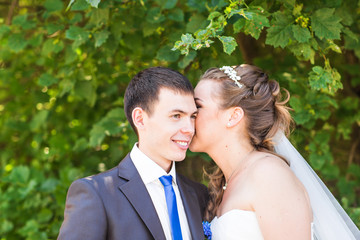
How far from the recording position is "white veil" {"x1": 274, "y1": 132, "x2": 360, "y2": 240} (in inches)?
110

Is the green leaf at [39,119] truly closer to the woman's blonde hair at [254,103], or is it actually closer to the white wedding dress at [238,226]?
the woman's blonde hair at [254,103]

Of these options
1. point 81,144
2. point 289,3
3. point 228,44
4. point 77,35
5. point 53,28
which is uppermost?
point 53,28

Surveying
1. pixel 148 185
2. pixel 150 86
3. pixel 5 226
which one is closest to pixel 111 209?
pixel 148 185

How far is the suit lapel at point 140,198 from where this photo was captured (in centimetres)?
219

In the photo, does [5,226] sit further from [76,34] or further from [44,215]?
[76,34]

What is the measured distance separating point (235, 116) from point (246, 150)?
0.89 feet

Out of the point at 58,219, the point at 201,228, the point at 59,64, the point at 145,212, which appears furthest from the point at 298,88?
the point at 58,219

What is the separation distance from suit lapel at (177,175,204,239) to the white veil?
776 millimetres

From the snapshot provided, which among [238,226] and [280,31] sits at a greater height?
[280,31]

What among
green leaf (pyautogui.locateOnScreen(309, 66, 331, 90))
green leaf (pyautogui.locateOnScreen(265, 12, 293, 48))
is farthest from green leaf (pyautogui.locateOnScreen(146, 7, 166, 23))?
green leaf (pyautogui.locateOnScreen(309, 66, 331, 90))

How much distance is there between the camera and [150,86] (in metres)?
2.50

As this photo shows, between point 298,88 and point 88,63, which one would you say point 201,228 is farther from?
point 88,63

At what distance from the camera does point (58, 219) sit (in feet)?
14.6

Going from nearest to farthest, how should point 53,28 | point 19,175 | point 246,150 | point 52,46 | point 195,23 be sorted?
point 246,150 → point 195,23 → point 53,28 → point 52,46 → point 19,175
